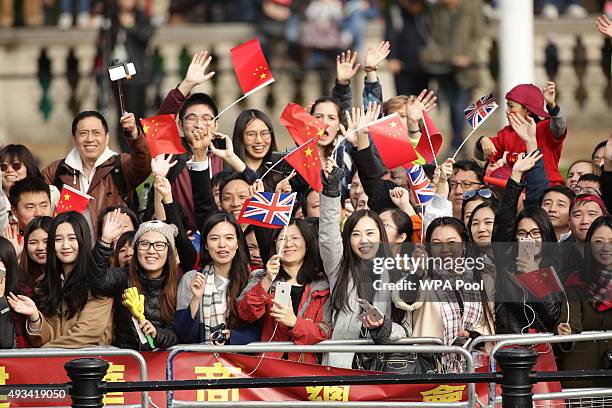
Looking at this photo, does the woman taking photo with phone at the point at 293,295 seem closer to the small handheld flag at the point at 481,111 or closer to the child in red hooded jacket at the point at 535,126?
the child in red hooded jacket at the point at 535,126

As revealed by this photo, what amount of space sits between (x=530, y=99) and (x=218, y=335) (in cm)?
324

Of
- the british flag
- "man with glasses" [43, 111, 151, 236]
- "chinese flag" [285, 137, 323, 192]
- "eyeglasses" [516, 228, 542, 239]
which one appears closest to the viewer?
"eyeglasses" [516, 228, 542, 239]

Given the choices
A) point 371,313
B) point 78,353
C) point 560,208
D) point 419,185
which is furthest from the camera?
point 419,185

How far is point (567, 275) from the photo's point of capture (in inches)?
500

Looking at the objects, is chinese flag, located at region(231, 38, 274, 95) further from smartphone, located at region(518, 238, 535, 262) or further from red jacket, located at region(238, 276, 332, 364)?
smartphone, located at region(518, 238, 535, 262)

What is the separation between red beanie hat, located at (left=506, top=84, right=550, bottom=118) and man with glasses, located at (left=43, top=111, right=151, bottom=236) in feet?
8.44

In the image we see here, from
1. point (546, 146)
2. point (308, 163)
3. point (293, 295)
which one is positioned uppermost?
point (546, 146)

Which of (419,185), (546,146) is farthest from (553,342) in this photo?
(546,146)

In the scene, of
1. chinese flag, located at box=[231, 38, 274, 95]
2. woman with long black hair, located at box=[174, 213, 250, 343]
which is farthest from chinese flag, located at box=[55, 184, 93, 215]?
chinese flag, located at box=[231, 38, 274, 95]

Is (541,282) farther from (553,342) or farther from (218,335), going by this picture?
(218,335)

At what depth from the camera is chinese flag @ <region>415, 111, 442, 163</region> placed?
14531 mm

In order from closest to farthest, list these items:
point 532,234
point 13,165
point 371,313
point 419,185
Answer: point 371,313 → point 532,234 → point 419,185 → point 13,165

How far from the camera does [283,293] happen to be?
40.8 ft

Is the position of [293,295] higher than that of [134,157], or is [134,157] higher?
[134,157]
